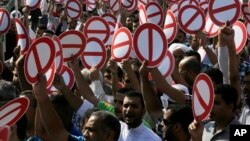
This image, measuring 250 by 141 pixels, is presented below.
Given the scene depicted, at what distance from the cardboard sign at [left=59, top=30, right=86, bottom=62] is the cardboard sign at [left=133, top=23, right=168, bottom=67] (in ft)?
1.91

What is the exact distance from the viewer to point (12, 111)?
3.99 metres

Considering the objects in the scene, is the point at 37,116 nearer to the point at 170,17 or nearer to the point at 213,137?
the point at 213,137

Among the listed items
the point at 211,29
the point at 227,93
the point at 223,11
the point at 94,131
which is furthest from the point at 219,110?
the point at 211,29

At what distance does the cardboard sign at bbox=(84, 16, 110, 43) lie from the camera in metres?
8.30

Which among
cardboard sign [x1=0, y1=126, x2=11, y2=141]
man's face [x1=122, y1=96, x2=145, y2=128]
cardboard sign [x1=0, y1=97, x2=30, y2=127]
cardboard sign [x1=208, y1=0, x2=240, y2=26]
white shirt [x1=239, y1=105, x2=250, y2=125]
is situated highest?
cardboard sign [x1=208, y1=0, x2=240, y2=26]

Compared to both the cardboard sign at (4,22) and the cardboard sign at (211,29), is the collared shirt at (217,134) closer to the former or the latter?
the cardboard sign at (211,29)

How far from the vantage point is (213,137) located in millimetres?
5121

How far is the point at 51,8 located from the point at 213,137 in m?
9.43

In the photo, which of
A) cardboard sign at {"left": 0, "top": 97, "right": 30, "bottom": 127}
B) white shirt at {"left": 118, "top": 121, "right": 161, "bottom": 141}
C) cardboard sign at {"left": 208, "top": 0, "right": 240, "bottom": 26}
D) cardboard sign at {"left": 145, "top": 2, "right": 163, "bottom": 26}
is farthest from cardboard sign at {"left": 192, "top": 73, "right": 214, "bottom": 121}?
cardboard sign at {"left": 145, "top": 2, "right": 163, "bottom": 26}

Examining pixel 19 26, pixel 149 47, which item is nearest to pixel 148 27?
pixel 149 47

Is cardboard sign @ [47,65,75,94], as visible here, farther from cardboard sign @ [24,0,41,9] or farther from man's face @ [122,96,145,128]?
cardboard sign @ [24,0,41,9]

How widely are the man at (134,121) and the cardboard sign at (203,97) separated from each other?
0.77m

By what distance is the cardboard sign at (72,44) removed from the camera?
6.89 m

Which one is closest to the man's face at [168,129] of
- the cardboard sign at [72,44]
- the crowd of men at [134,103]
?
the crowd of men at [134,103]
